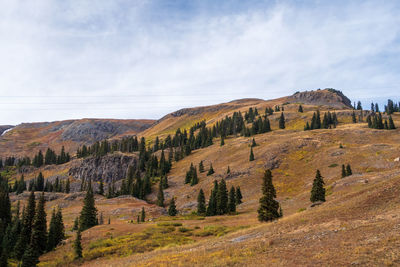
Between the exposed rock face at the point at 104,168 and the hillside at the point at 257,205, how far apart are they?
67 cm

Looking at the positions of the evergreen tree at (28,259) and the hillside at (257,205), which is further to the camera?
the evergreen tree at (28,259)

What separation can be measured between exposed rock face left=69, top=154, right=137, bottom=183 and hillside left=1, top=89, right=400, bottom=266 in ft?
2.21

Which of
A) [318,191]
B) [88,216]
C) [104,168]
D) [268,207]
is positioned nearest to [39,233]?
[88,216]

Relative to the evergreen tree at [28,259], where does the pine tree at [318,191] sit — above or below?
above

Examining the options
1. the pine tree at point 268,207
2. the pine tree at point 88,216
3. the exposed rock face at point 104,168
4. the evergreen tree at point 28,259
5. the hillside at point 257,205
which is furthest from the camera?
the exposed rock face at point 104,168

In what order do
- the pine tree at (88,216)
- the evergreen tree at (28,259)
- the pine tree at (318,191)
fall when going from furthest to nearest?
1. the pine tree at (88,216)
2. the pine tree at (318,191)
3. the evergreen tree at (28,259)

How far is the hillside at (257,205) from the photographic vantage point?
66.6 ft

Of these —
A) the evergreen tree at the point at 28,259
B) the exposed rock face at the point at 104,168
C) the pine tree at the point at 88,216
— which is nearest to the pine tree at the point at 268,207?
the evergreen tree at the point at 28,259

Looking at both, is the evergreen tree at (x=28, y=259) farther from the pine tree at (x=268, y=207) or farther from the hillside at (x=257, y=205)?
the pine tree at (x=268, y=207)

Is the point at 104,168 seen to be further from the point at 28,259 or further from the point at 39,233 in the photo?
the point at 28,259

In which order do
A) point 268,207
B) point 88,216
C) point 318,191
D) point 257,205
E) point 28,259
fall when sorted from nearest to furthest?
point 28,259, point 268,207, point 318,191, point 88,216, point 257,205

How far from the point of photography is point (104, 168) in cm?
16525

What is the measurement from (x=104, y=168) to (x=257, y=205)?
119426 millimetres

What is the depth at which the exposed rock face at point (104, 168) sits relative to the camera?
161375mm
